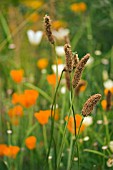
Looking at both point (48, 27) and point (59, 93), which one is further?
point (59, 93)

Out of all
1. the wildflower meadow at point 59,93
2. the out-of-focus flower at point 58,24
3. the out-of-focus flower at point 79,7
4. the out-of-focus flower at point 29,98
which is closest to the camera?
the wildflower meadow at point 59,93

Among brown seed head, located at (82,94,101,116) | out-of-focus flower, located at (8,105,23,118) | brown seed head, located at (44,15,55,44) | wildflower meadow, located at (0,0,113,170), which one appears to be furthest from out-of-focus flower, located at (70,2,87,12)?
brown seed head, located at (82,94,101,116)

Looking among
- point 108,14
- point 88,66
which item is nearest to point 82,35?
point 108,14

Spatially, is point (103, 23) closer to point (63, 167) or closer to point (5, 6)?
point (5, 6)

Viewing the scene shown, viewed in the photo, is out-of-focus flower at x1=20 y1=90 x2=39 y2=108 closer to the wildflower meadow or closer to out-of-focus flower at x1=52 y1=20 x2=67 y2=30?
the wildflower meadow

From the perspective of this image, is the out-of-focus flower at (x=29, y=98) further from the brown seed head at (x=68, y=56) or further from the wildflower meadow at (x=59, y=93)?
the brown seed head at (x=68, y=56)

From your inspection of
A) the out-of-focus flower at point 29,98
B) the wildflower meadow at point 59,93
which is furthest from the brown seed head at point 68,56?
the out-of-focus flower at point 29,98

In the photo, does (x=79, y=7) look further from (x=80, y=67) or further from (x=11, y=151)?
(x=80, y=67)

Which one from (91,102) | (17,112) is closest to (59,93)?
(17,112)
